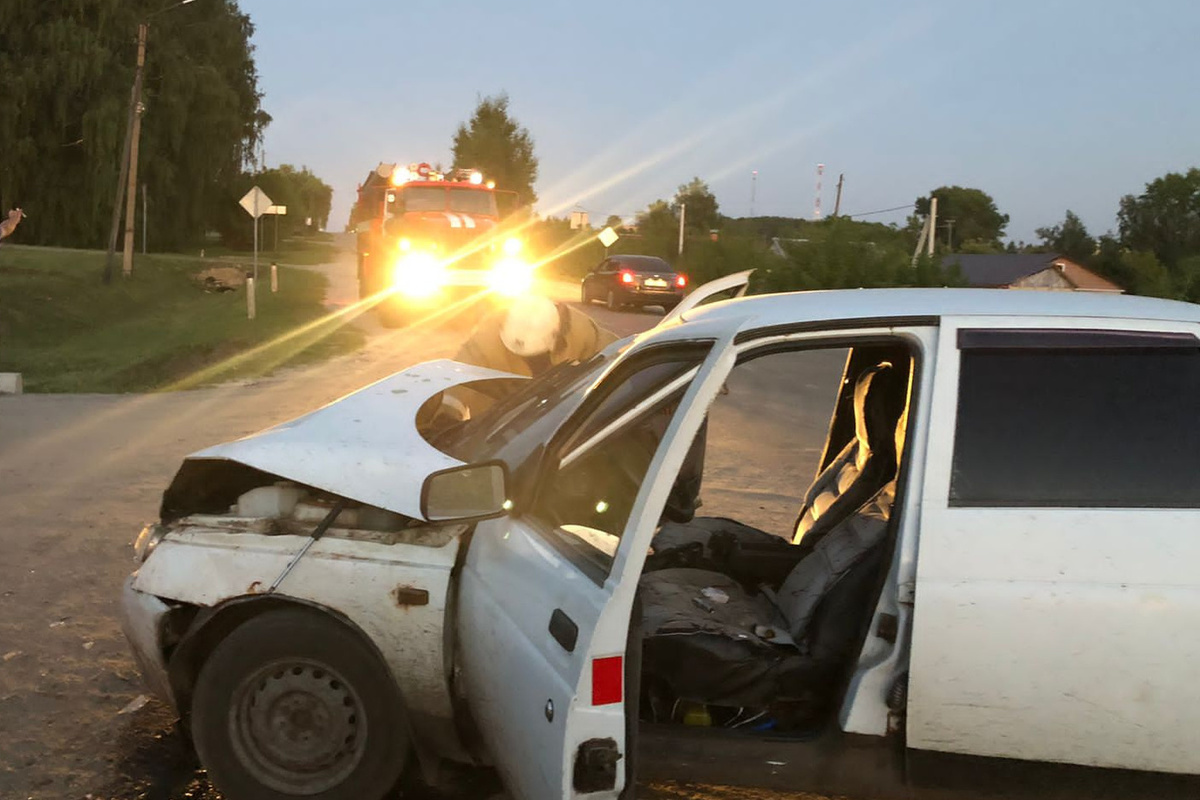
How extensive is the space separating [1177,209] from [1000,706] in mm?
64267

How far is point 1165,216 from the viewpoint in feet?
186

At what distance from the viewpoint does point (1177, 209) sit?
5769cm

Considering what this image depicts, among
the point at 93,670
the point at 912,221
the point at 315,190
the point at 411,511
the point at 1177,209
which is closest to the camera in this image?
the point at 411,511

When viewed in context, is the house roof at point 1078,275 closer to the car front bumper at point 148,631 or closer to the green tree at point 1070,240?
the green tree at point 1070,240

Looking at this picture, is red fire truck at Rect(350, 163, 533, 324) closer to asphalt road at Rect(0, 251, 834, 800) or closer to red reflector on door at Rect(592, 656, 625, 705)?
asphalt road at Rect(0, 251, 834, 800)

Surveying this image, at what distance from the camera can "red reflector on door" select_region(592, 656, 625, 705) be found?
7.63ft

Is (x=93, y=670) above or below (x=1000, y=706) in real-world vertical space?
below

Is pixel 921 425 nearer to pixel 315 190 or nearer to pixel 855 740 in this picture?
pixel 855 740

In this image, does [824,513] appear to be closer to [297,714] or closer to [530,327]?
[530,327]

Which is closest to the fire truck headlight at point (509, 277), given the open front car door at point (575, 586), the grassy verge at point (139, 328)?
the grassy verge at point (139, 328)

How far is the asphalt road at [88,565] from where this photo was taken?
366 cm

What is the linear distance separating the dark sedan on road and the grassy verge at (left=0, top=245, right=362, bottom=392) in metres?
7.90

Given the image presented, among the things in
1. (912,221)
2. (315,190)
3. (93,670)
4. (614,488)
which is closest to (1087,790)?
(614,488)

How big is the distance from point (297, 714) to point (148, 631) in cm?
61
